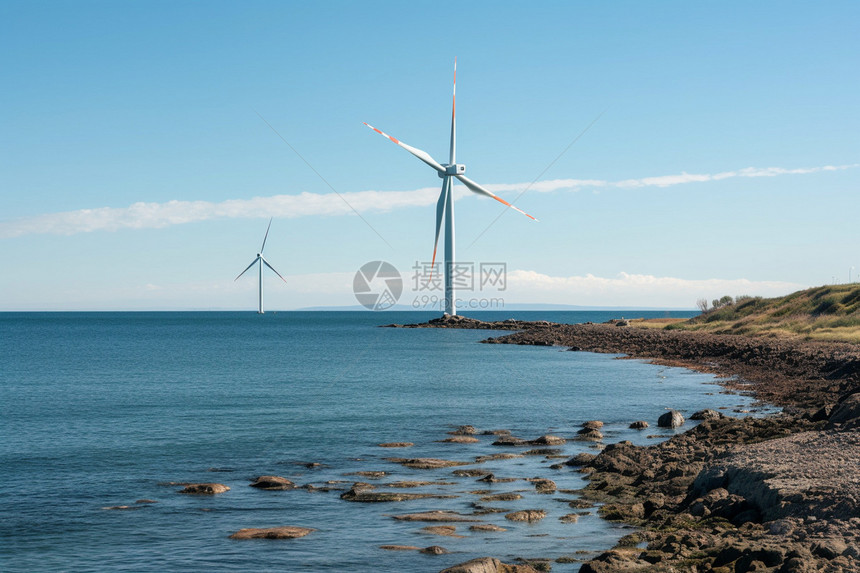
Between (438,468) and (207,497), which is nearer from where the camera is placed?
(207,497)

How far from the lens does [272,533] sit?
18.0 metres

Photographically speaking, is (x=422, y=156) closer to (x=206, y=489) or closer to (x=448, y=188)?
(x=448, y=188)

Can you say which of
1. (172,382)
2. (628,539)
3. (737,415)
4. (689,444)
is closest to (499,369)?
(172,382)

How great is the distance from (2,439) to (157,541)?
784 inches

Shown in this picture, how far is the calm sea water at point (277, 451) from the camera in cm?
1708

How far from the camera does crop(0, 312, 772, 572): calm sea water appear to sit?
17078 millimetres

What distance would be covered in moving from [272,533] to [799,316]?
78791 millimetres

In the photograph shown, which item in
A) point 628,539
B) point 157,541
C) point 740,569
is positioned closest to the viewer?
point 740,569

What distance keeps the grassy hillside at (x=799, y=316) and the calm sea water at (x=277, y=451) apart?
17.3 meters

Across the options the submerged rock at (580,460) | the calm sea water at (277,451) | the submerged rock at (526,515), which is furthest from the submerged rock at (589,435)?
the submerged rock at (526,515)

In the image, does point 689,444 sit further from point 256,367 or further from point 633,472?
point 256,367

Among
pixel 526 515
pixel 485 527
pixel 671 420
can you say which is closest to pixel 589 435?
pixel 671 420

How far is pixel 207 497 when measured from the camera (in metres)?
22.1

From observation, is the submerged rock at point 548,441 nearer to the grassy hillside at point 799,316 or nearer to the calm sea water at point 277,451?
the calm sea water at point 277,451
